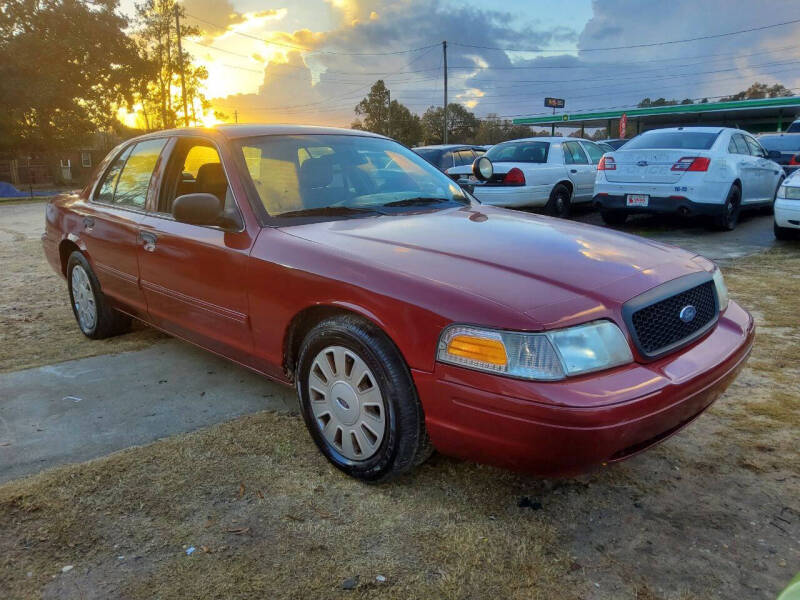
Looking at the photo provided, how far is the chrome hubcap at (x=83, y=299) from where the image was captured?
4.66 metres

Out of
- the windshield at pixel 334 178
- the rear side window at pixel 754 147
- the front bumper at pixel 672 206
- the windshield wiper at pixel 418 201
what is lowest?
the front bumper at pixel 672 206

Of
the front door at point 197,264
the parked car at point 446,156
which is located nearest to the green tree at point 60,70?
the parked car at point 446,156

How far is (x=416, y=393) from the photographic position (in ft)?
7.84

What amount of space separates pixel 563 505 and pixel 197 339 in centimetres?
216

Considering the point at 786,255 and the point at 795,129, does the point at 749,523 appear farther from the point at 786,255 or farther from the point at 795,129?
the point at 795,129

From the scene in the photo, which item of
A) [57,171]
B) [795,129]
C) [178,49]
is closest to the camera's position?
[795,129]

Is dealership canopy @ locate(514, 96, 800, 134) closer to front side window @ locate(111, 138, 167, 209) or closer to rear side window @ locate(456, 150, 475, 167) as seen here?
rear side window @ locate(456, 150, 475, 167)

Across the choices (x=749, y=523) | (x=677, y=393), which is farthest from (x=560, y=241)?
(x=749, y=523)

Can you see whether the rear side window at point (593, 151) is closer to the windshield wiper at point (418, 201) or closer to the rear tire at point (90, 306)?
the windshield wiper at point (418, 201)

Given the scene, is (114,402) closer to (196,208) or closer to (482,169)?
(196,208)

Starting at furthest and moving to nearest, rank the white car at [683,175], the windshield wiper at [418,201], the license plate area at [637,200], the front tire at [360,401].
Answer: the license plate area at [637,200] < the white car at [683,175] < the windshield wiper at [418,201] < the front tire at [360,401]

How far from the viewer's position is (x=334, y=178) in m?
3.46

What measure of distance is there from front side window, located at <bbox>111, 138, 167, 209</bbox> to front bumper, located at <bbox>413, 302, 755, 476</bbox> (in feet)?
8.61

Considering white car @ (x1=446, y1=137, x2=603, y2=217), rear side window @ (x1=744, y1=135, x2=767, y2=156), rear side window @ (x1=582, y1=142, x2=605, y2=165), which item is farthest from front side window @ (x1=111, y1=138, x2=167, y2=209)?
rear side window @ (x1=582, y1=142, x2=605, y2=165)
